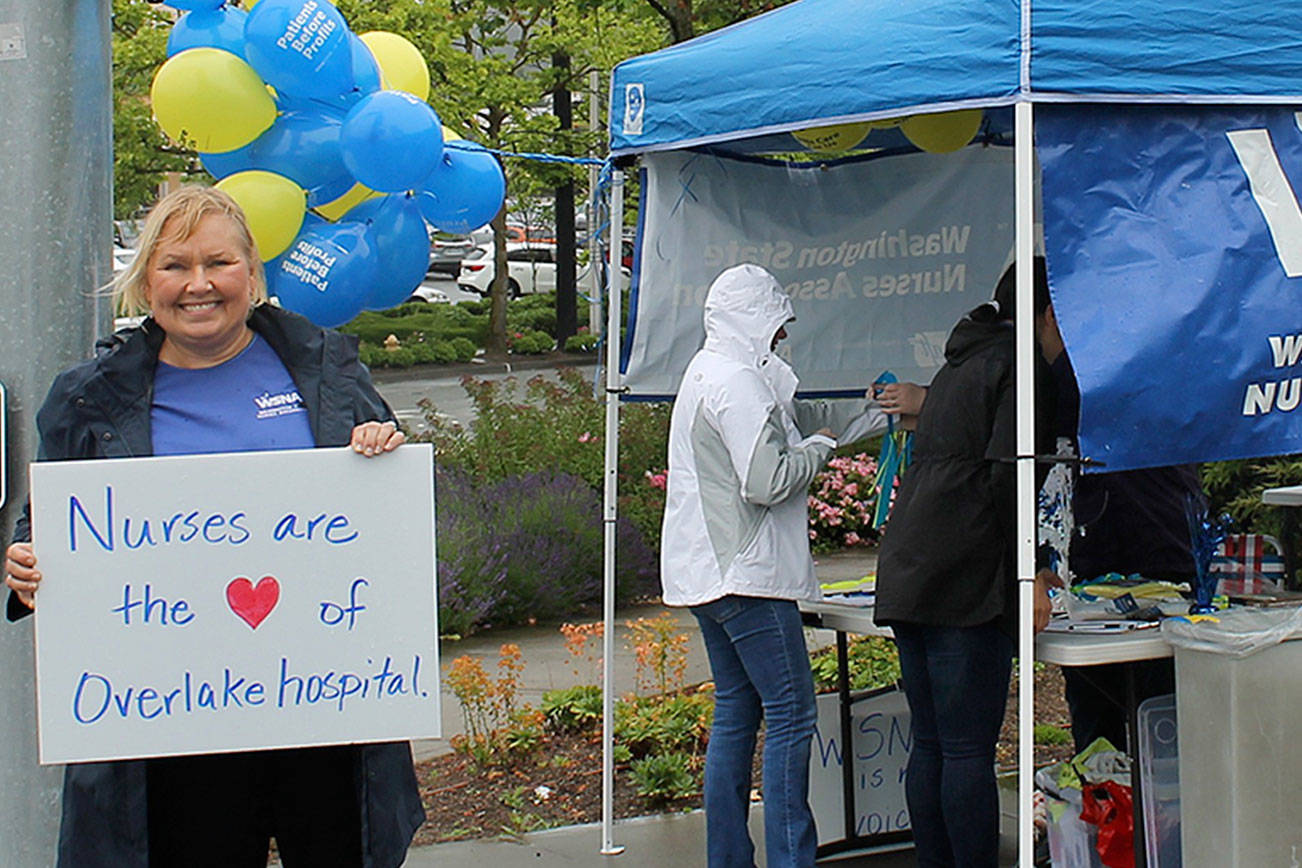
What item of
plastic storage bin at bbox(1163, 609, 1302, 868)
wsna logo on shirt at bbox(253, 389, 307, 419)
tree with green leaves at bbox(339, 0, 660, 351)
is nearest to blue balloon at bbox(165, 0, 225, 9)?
wsna logo on shirt at bbox(253, 389, 307, 419)

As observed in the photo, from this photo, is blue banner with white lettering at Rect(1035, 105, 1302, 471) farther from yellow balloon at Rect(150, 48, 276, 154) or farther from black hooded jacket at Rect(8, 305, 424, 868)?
yellow balloon at Rect(150, 48, 276, 154)

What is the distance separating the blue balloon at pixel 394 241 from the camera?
5.75 metres

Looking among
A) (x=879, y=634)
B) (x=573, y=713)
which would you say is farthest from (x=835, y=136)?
(x=573, y=713)

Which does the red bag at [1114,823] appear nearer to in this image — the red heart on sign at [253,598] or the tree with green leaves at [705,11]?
the red heart on sign at [253,598]

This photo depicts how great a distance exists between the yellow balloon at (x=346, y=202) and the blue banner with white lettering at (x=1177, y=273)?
2884mm

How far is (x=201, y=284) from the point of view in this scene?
2.98 m

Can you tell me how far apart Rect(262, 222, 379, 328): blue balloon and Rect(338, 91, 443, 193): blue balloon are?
0.25 meters

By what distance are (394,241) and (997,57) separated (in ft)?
8.62

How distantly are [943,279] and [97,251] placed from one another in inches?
130

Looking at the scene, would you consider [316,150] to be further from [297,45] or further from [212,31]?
[212,31]

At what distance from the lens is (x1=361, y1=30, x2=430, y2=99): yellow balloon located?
621cm

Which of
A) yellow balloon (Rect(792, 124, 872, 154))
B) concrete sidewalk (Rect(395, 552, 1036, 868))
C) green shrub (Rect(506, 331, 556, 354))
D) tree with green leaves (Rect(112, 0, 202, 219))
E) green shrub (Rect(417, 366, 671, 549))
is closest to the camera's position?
concrete sidewalk (Rect(395, 552, 1036, 868))

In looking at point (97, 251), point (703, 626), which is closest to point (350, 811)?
point (97, 251)

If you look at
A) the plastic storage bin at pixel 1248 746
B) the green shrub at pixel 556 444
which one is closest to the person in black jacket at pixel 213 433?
the plastic storage bin at pixel 1248 746
